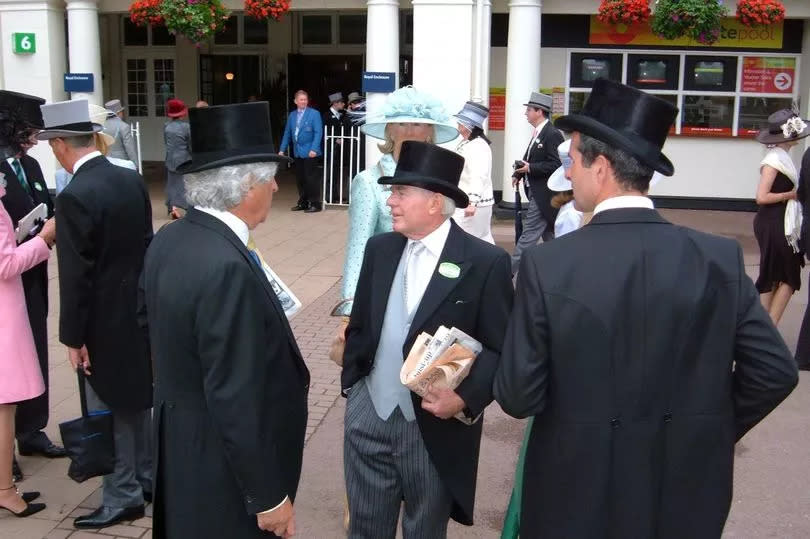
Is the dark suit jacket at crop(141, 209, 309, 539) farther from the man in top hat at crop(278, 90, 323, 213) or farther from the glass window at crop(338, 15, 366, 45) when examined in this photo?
Result: the glass window at crop(338, 15, 366, 45)

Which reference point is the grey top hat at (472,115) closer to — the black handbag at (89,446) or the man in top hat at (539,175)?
the man in top hat at (539,175)

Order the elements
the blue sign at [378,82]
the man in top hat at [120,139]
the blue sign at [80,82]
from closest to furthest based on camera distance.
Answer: the man in top hat at [120,139] < the blue sign at [378,82] < the blue sign at [80,82]

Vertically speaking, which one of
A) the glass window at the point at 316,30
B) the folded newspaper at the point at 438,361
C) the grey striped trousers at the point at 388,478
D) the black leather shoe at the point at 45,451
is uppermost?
the glass window at the point at 316,30

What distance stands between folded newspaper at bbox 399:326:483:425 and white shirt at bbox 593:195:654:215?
0.63 meters

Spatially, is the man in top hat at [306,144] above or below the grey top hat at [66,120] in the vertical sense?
below

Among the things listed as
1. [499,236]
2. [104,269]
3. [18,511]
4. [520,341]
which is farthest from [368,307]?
[499,236]

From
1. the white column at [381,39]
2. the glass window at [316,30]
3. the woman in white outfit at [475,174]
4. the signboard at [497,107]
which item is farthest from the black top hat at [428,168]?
the glass window at [316,30]

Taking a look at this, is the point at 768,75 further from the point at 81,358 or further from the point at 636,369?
the point at 636,369

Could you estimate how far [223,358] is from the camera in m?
2.44

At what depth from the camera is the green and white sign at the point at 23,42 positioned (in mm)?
13773

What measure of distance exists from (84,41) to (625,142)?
1327 cm

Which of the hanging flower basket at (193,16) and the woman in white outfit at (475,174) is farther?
the hanging flower basket at (193,16)

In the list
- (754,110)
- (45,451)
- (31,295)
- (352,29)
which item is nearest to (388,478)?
(31,295)

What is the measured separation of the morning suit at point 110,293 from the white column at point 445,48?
8545mm
